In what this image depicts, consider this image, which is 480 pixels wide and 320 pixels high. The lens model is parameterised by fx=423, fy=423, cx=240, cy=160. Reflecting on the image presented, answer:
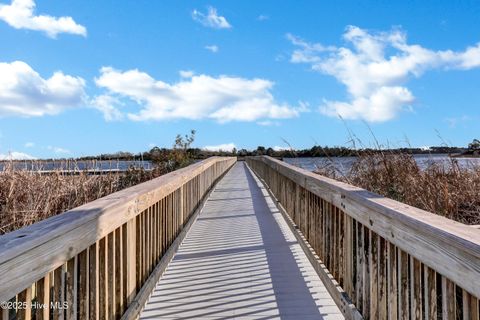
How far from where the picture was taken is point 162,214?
4.33 m

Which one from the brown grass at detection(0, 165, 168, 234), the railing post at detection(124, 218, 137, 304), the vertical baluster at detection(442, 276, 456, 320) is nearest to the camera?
the vertical baluster at detection(442, 276, 456, 320)

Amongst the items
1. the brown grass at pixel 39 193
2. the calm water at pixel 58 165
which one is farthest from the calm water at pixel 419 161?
the calm water at pixel 58 165

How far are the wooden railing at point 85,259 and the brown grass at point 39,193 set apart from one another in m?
2.65

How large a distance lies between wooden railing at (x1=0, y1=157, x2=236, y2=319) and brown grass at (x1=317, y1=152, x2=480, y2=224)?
338cm

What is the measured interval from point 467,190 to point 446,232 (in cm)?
501

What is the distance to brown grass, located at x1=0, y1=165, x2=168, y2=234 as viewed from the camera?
569 cm

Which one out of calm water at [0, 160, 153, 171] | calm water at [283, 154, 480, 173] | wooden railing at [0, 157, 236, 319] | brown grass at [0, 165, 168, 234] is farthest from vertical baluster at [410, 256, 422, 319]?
calm water at [0, 160, 153, 171]

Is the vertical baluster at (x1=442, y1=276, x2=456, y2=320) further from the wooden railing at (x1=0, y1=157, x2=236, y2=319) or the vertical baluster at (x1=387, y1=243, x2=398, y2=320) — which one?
the wooden railing at (x1=0, y1=157, x2=236, y2=319)

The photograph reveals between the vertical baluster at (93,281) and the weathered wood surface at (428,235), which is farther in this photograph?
the vertical baluster at (93,281)

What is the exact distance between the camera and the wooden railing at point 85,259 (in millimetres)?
1497

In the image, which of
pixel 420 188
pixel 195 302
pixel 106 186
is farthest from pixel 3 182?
pixel 420 188

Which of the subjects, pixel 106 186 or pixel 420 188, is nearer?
pixel 420 188

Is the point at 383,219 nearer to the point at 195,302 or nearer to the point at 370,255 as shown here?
the point at 370,255

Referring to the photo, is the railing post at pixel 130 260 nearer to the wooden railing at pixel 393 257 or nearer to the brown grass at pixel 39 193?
the wooden railing at pixel 393 257
